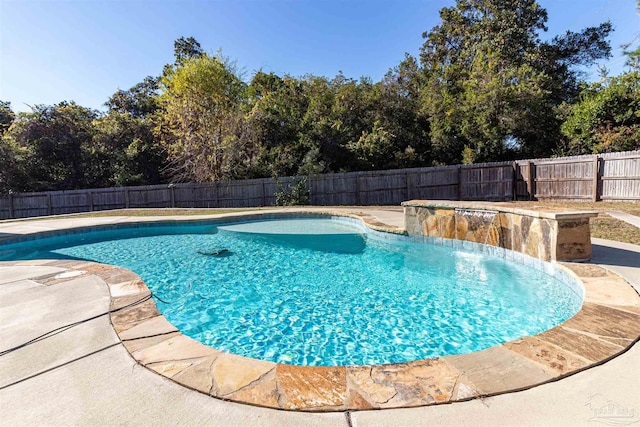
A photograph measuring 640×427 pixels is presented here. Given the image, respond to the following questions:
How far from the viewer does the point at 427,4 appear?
20.5 meters

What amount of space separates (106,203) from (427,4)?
903 inches

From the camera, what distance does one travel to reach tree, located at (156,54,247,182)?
1569 centimetres

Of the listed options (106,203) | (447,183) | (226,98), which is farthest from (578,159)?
(106,203)

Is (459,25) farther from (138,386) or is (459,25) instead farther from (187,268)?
(138,386)

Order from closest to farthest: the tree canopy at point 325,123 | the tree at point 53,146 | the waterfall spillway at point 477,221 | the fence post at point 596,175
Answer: the waterfall spillway at point 477,221 < the fence post at point 596,175 < the tree canopy at point 325,123 < the tree at point 53,146

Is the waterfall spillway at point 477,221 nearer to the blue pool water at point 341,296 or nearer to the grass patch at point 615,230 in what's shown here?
the blue pool water at point 341,296

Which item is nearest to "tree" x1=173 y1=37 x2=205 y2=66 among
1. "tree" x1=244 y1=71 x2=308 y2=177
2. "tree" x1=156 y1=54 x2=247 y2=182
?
"tree" x1=156 y1=54 x2=247 y2=182

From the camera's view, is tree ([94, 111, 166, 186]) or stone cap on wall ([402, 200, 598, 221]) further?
tree ([94, 111, 166, 186])

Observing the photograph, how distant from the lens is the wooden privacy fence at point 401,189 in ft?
35.7

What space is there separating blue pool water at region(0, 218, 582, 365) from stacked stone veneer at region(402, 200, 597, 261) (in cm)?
34

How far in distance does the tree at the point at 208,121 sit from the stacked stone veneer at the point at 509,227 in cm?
1141

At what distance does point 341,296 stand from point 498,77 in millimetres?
16011

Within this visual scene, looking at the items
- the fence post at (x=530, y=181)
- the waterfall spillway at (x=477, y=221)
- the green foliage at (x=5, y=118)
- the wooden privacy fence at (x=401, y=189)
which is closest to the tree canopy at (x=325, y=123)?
the green foliage at (x=5, y=118)

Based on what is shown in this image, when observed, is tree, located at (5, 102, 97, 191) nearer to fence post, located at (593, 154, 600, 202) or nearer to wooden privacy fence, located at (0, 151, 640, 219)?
wooden privacy fence, located at (0, 151, 640, 219)
